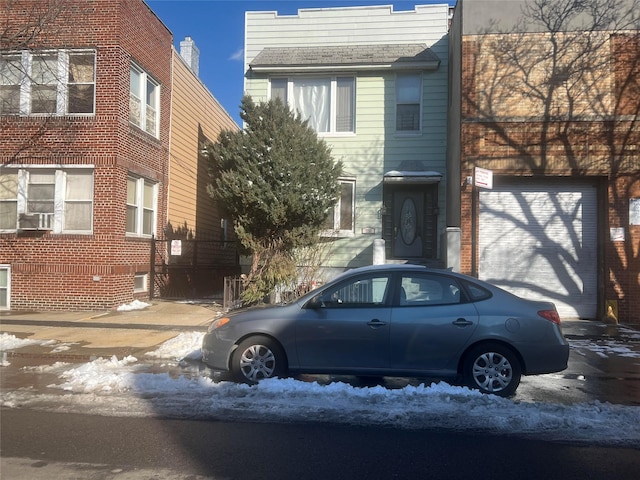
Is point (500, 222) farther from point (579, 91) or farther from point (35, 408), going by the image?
point (35, 408)

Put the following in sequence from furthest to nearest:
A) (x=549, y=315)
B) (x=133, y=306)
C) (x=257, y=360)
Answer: (x=133, y=306) → (x=257, y=360) → (x=549, y=315)

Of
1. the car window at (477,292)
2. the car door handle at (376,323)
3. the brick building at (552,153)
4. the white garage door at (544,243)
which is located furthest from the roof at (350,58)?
the car door handle at (376,323)

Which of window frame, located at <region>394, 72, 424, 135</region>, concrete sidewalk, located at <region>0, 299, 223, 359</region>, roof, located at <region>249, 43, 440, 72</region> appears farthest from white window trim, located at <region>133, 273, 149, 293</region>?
window frame, located at <region>394, 72, 424, 135</region>

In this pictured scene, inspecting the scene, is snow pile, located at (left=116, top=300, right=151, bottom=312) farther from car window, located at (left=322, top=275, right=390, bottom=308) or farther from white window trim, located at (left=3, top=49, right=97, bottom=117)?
car window, located at (left=322, top=275, right=390, bottom=308)

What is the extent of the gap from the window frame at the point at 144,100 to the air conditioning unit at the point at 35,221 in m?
3.25

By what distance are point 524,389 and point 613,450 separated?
1864mm

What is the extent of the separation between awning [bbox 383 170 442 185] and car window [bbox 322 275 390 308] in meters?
7.91

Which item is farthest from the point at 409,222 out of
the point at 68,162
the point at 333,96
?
the point at 68,162

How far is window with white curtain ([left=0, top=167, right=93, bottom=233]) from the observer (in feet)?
41.2

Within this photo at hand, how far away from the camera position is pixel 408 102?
47.5 feet

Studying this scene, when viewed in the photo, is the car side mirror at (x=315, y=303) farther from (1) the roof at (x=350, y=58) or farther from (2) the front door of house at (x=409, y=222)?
(1) the roof at (x=350, y=58)

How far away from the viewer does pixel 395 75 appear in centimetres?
1441

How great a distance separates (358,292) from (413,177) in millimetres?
8092

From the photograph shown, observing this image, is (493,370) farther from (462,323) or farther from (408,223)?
(408,223)
